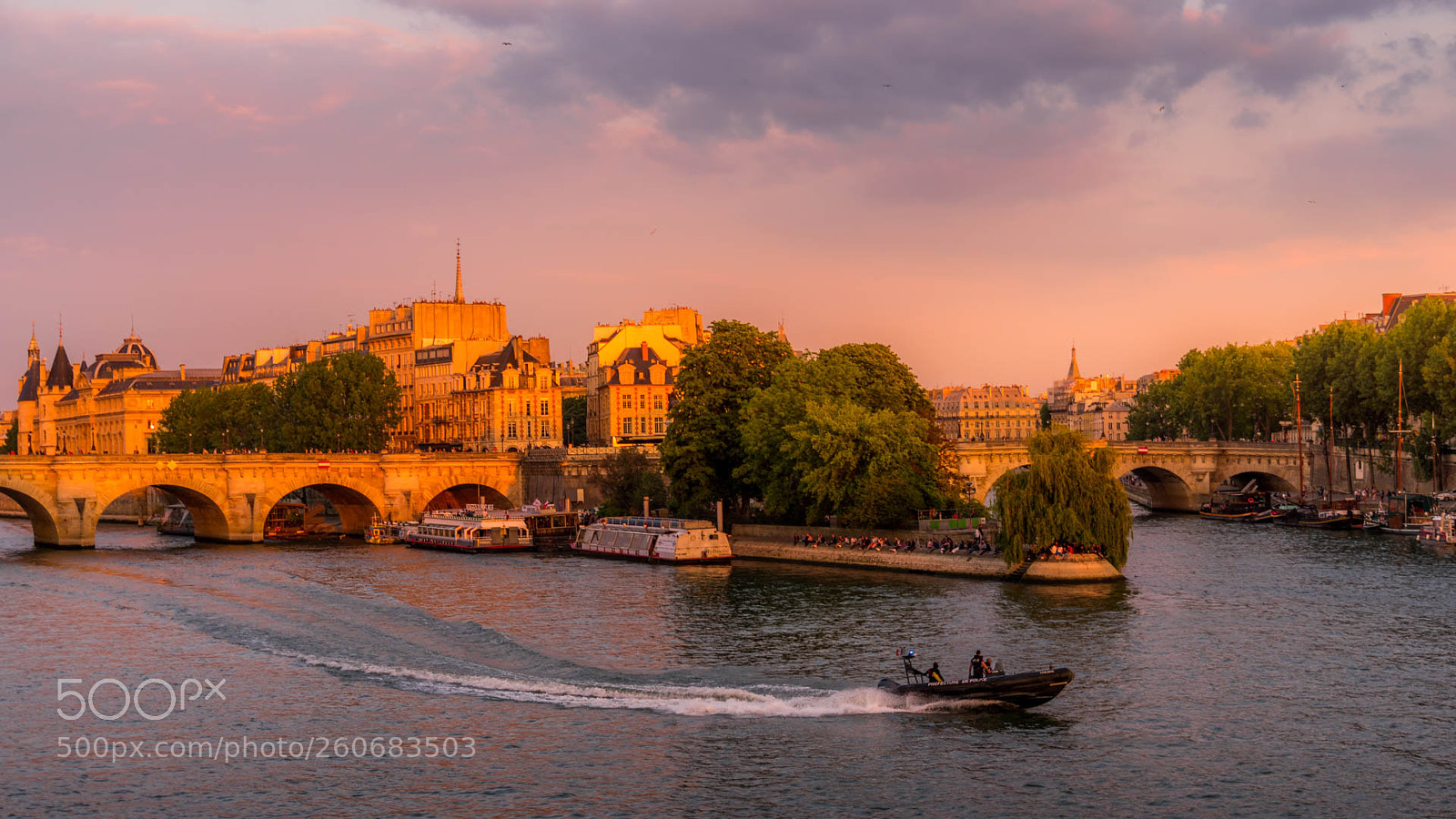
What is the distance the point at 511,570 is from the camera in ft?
227

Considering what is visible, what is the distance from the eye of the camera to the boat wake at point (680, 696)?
35.4 m

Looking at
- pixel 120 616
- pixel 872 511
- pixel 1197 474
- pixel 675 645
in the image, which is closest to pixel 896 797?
pixel 675 645

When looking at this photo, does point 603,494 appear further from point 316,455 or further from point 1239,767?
point 1239,767

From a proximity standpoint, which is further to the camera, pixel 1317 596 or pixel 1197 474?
pixel 1197 474

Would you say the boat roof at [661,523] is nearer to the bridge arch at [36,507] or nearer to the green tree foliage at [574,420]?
the bridge arch at [36,507]

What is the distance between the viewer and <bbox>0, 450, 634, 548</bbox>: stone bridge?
263 feet

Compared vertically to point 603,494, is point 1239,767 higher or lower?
lower

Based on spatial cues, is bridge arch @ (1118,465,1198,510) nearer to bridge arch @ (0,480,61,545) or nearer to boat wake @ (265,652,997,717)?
bridge arch @ (0,480,61,545)

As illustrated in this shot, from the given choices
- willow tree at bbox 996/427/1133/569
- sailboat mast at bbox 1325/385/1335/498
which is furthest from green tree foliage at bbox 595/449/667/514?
sailboat mast at bbox 1325/385/1335/498

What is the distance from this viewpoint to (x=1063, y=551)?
5803cm

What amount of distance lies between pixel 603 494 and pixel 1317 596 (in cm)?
5309

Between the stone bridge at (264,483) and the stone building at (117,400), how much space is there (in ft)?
224

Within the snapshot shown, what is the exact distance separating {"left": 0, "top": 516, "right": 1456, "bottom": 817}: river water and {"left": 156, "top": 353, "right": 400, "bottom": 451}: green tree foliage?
166ft

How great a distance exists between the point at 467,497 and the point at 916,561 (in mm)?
51738
